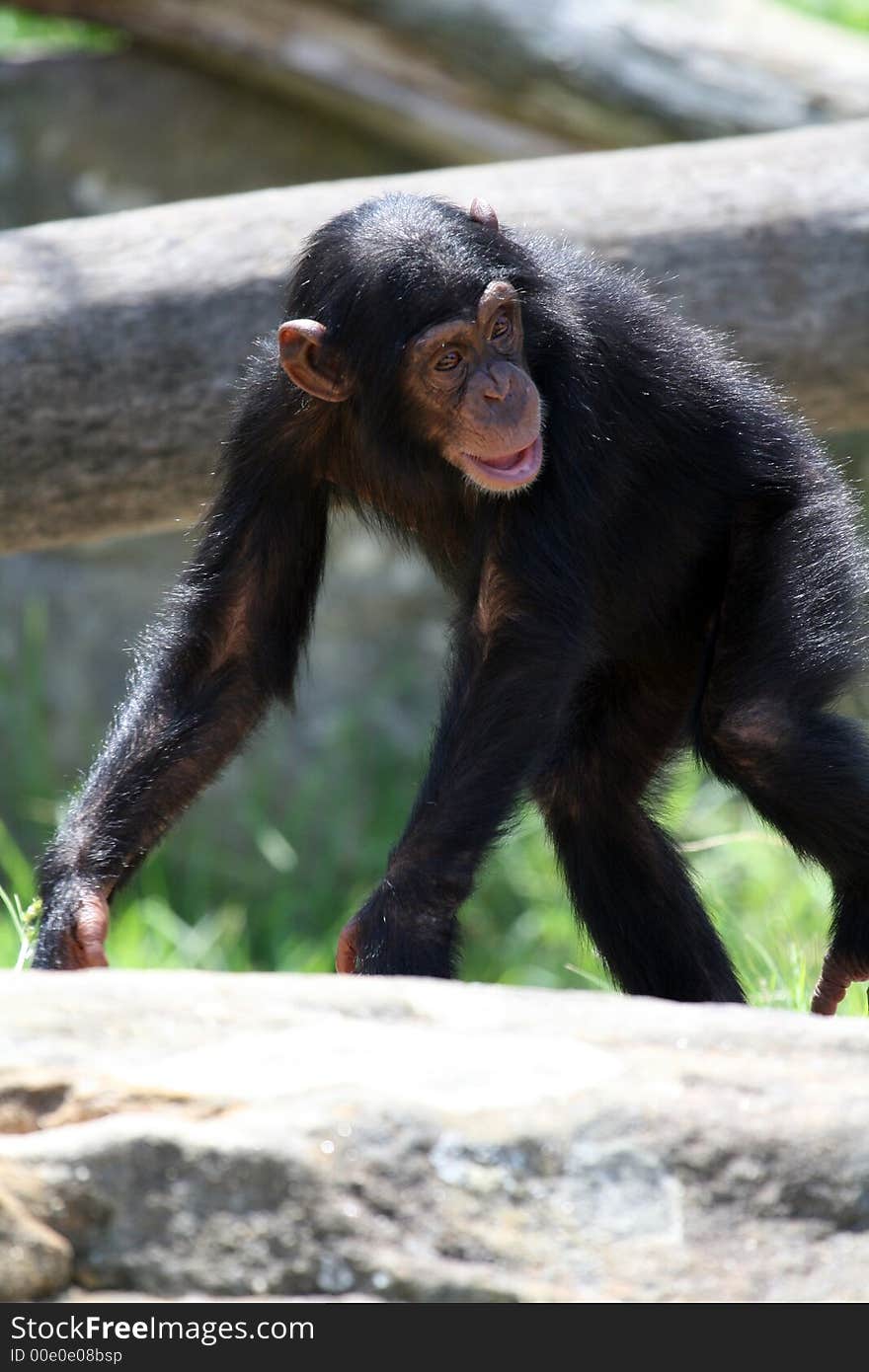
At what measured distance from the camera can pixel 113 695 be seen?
8812 millimetres

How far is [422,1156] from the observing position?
2.16m

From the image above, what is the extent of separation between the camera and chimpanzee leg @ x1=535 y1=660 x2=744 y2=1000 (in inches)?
157

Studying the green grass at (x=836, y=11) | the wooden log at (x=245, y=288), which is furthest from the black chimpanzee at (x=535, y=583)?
the green grass at (x=836, y=11)

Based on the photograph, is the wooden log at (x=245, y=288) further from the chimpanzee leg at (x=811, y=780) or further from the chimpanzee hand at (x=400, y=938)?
the chimpanzee hand at (x=400, y=938)

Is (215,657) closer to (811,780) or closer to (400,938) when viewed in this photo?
(400,938)

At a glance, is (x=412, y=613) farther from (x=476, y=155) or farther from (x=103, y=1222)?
(x=103, y=1222)

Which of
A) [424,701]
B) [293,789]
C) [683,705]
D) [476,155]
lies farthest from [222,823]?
[683,705]

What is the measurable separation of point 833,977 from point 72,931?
1552 mm

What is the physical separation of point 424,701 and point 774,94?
3332mm

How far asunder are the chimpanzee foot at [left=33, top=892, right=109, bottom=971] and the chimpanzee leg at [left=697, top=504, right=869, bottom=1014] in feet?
4.20

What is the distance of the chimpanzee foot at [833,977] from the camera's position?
3744 millimetres

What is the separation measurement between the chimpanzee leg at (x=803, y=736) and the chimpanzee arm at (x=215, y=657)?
91 cm

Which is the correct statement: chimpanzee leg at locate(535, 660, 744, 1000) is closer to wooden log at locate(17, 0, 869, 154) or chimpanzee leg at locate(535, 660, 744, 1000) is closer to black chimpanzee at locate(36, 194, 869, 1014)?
black chimpanzee at locate(36, 194, 869, 1014)

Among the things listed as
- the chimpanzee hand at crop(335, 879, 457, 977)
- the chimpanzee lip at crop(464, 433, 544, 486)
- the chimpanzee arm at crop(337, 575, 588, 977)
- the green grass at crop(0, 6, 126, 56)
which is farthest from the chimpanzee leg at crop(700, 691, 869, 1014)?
the green grass at crop(0, 6, 126, 56)
